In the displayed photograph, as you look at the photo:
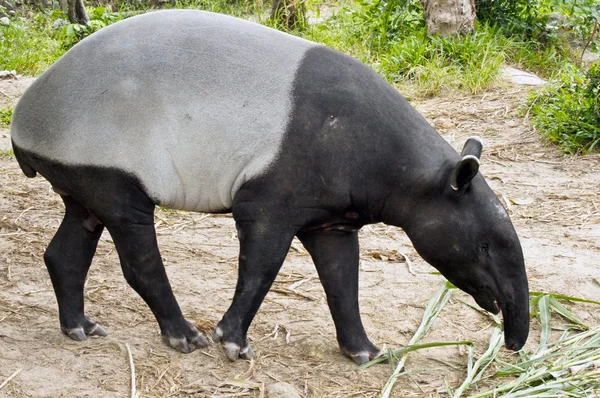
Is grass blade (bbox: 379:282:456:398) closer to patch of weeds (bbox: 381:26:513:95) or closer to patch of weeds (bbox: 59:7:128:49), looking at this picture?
patch of weeds (bbox: 381:26:513:95)

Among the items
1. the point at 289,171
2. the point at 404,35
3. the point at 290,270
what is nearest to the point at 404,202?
the point at 289,171

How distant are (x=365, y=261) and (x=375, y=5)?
20.0 ft

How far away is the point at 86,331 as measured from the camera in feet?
14.5

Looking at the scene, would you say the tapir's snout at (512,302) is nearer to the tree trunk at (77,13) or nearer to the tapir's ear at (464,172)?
the tapir's ear at (464,172)

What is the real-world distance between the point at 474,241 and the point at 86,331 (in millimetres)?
1996

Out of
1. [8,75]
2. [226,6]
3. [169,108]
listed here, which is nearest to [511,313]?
[169,108]

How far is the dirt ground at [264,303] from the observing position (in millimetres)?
4004

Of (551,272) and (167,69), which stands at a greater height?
(167,69)

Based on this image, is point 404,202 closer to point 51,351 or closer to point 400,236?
point 51,351

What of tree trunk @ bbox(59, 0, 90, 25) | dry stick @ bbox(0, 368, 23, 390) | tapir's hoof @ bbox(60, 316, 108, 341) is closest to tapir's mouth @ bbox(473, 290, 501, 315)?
tapir's hoof @ bbox(60, 316, 108, 341)

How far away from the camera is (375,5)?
11.1 m

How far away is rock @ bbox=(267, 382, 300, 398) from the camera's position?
12.6 ft

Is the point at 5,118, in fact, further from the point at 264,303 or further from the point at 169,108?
the point at 169,108

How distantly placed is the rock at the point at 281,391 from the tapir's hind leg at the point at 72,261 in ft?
3.52
